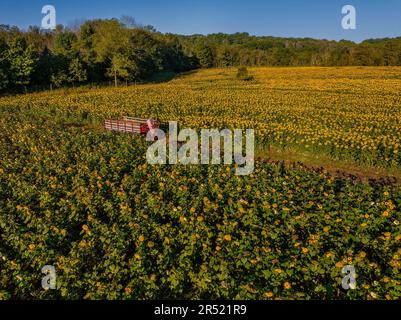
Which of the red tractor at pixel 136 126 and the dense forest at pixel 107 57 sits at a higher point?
the dense forest at pixel 107 57

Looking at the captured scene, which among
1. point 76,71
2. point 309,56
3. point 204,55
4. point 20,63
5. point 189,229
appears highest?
point 204,55

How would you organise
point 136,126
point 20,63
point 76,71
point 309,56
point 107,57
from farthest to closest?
point 309,56 → point 107,57 → point 76,71 → point 20,63 → point 136,126

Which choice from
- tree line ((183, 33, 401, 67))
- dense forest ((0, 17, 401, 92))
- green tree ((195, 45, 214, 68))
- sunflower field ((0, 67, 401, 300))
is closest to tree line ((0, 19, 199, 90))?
dense forest ((0, 17, 401, 92))

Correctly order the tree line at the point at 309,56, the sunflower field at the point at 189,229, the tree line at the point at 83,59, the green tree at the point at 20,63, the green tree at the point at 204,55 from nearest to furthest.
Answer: the sunflower field at the point at 189,229, the green tree at the point at 20,63, the tree line at the point at 83,59, the tree line at the point at 309,56, the green tree at the point at 204,55

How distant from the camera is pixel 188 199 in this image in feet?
32.3

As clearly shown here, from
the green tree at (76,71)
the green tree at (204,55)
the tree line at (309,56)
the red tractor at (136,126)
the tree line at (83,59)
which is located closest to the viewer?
the red tractor at (136,126)

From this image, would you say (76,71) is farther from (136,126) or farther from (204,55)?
(204,55)

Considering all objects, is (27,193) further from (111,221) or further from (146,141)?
(146,141)

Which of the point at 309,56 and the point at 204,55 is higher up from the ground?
the point at 204,55

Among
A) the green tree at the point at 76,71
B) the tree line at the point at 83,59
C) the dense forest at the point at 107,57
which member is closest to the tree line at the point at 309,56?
the dense forest at the point at 107,57

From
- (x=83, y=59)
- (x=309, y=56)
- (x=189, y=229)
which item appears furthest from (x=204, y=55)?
(x=189, y=229)

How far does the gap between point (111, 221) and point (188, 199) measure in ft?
7.58

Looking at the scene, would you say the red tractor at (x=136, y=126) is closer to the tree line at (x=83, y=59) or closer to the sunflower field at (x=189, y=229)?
the sunflower field at (x=189, y=229)

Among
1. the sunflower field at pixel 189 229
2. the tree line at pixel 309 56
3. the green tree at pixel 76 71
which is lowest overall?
the sunflower field at pixel 189 229
